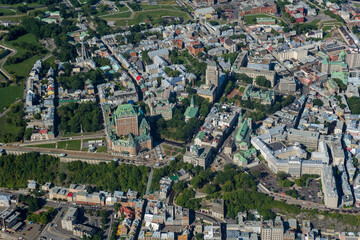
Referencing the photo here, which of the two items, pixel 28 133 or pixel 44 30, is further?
pixel 44 30

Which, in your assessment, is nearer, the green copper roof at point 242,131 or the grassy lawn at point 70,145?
the green copper roof at point 242,131

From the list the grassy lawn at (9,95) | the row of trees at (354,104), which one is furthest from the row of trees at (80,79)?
the row of trees at (354,104)

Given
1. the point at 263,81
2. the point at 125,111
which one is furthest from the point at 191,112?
the point at 263,81

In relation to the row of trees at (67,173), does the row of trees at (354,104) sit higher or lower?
higher

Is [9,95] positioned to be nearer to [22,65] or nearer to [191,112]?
[22,65]

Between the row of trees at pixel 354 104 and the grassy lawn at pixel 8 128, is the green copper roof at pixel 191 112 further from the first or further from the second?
the grassy lawn at pixel 8 128
